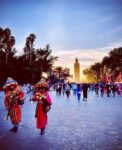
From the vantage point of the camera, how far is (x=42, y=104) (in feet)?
34.9

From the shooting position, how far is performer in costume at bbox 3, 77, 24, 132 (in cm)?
1080

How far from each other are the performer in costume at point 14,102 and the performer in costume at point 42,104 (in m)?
0.51

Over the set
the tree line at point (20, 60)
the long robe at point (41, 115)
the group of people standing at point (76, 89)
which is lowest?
the long robe at point (41, 115)

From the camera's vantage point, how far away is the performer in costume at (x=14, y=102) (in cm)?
1080

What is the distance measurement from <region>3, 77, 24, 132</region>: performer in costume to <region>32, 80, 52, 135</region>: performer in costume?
1.66ft

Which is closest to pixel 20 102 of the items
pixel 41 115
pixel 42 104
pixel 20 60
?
pixel 42 104

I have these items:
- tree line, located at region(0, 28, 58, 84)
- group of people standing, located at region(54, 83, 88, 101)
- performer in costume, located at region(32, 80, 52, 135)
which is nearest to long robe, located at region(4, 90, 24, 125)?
performer in costume, located at region(32, 80, 52, 135)

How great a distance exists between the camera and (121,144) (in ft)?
27.3

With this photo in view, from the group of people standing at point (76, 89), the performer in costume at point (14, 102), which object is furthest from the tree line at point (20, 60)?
the performer in costume at point (14, 102)

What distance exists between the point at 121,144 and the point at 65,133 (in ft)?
7.87

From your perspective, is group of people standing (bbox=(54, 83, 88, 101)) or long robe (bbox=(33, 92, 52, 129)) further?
group of people standing (bbox=(54, 83, 88, 101))

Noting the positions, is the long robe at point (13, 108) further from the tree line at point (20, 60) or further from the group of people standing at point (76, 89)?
the tree line at point (20, 60)

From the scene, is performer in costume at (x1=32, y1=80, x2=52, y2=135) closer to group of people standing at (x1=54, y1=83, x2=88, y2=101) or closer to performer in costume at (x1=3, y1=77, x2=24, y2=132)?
performer in costume at (x1=3, y1=77, x2=24, y2=132)

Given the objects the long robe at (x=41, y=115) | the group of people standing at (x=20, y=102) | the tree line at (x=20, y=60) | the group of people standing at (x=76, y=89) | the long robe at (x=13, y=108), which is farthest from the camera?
the tree line at (x=20, y=60)
